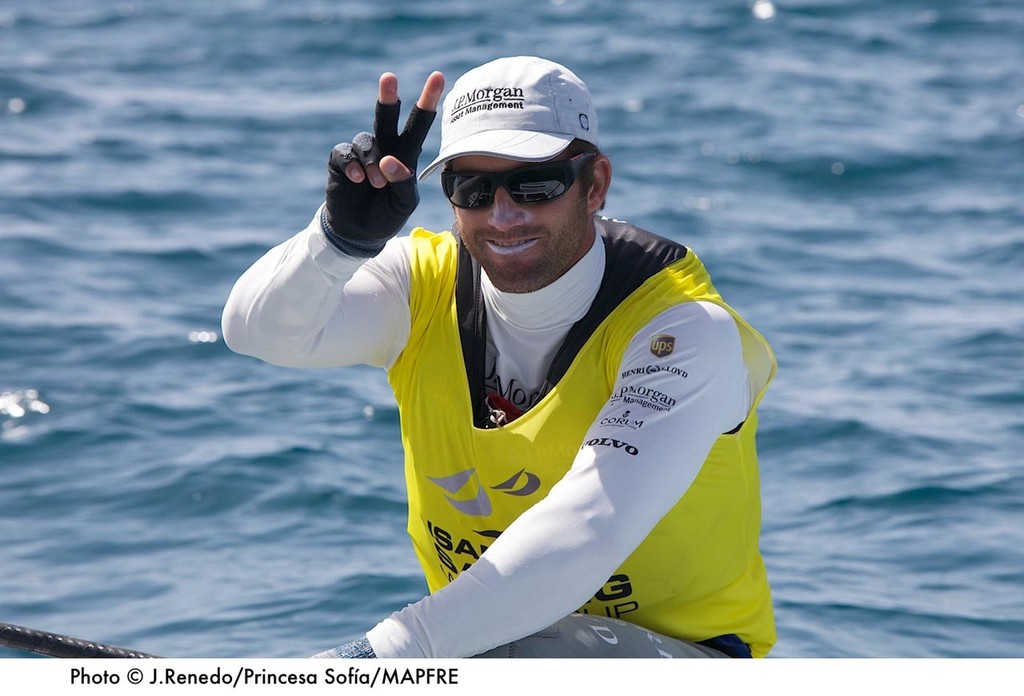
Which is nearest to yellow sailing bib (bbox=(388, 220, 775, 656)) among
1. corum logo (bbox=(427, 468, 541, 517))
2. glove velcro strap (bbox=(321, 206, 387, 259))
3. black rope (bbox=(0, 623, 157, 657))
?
corum logo (bbox=(427, 468, 541, 517))

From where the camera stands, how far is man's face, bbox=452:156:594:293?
3.54m

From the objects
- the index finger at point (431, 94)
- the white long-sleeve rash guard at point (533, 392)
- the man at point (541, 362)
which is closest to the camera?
the white long-sleeve rash guard at point (533, 392)

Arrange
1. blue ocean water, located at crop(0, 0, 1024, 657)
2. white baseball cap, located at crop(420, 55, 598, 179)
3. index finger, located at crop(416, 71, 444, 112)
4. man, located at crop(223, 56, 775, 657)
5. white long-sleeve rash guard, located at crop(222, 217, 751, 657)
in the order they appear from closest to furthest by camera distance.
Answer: white long-sleeve rash guard, located at crop(222, 217, 751, 657), man, located at crop(223, 56, 775, 657), index finger, located at crop(416, 71, 444, 112), white baseball cap, located at crop(420, 55, 598, 179), blue ocean water, located at crop(0, 0, 1024, 657)

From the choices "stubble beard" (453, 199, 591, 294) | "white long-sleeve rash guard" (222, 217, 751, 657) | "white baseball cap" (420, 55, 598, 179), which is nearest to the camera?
"white long-sleeve rash guard" (222, 217, 751, 657)

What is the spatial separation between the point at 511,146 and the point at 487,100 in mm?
189

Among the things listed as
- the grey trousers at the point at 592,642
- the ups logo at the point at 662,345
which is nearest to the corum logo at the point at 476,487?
the grey trousers at the point at 592,642

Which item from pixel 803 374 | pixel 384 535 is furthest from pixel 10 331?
pixel 803 374

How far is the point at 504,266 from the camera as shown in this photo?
3621 mm

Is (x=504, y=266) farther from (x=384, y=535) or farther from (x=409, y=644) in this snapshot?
(x=384, y=535)

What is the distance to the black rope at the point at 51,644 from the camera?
127 inches

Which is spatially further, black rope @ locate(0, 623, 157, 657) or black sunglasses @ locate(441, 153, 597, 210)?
black sunglasses @ locate(441, 153, 597, 210)

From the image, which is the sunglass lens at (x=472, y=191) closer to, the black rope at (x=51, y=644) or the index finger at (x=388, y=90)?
the index finger at (x=388, y=90)

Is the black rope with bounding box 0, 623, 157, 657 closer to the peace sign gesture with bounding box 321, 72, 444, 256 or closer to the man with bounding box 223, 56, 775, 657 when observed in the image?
the man with bounding box 223, 56, 775, 657

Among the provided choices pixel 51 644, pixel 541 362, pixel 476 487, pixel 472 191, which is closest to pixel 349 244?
Answer: pixel 472 191
